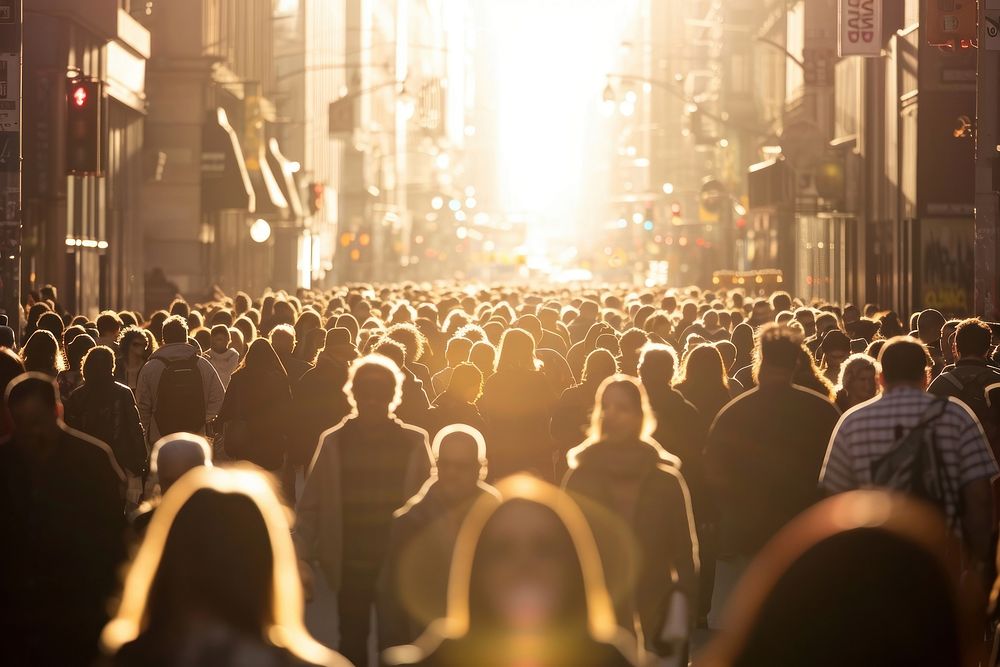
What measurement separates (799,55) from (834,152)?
588 inches

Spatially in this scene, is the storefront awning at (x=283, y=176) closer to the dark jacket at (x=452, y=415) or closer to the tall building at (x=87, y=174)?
the tall building at (x=87, y=174)

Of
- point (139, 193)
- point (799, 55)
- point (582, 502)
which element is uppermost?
point (799, 55)

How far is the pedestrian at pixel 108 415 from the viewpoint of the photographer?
12352mm

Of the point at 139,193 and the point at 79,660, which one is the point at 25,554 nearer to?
the point at 79,660

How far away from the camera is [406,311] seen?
22203 millimetres

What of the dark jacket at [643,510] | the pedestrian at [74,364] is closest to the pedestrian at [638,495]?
the dark jacket at [643,510]

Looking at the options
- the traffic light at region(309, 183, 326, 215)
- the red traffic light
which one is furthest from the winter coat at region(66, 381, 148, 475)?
the traffic light at region(309, 183, 326, 215)

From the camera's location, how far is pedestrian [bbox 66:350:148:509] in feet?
40.5

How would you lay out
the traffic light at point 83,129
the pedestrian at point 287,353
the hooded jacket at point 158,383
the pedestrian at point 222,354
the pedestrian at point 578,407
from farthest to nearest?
1. the traffic light at point 83,129
2. the pedestrian at point 222,354
3. the pedestrian at point 287,353
4. the hooded jacket at point 158,383
5. the pedestrian at point 578,407

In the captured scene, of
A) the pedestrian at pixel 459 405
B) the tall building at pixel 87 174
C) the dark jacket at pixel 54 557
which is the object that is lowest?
the dark jacket at pixel 54 557

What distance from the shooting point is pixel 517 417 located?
1241 cm

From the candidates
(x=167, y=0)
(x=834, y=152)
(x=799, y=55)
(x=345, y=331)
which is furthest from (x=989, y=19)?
(x=799, y=55)

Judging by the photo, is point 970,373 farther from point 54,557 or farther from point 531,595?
point 531,595

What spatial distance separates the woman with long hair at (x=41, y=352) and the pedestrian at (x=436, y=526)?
593cm
